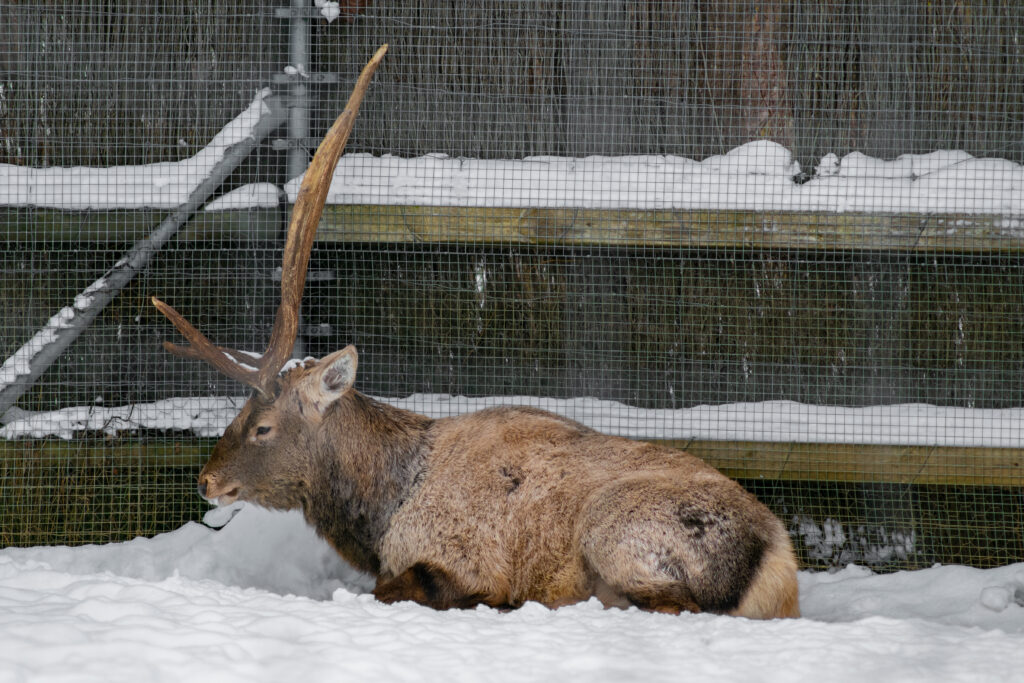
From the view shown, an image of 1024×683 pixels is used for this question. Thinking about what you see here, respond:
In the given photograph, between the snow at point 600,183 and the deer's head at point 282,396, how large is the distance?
850mm

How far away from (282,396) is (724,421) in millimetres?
2421

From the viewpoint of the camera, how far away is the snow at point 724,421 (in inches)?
203

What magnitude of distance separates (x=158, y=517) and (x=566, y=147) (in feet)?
10.4

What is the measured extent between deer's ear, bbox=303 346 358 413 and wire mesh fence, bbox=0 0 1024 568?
3.67 ft

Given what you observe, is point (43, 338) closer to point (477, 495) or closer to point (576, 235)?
point (477, 495)

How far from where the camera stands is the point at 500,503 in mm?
4121

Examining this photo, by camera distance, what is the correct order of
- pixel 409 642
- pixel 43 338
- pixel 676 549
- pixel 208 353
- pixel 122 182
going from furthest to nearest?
pixel 122 182
pixel 43 338
pixel 208 353
pixel 676 549
pixel 409 642

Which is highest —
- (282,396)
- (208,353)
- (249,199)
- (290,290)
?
(249,199)

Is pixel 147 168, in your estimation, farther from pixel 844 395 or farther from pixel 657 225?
pixel 844 395

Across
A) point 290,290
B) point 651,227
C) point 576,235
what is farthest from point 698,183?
point 290,290

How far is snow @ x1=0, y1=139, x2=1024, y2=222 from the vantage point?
515cm

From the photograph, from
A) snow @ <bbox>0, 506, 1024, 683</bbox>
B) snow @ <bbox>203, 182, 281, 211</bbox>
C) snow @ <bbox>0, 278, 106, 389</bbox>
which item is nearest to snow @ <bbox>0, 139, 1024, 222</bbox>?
snow @ <bbox>203, 182, 281, 211</bbox>

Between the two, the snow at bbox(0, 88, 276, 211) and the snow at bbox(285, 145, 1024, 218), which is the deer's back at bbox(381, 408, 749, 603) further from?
the snow at bbox(0, 88, 276, 211)

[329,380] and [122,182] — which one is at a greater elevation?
[122,182]
